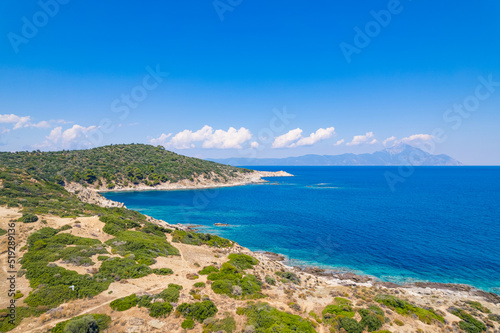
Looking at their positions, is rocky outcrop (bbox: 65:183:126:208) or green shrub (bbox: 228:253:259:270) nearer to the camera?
green shrub (bbox: 228:253:259:270)

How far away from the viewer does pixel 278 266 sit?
3772cm

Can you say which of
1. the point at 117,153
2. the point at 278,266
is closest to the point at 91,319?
the point at 278,266

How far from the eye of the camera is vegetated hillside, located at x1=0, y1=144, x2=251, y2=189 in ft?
387

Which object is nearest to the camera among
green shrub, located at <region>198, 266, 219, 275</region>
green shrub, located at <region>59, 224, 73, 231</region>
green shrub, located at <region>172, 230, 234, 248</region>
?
green shrub, located at <region>198, 266, 219, 275</region>

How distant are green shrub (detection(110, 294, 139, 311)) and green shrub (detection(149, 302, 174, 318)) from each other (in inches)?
68.1

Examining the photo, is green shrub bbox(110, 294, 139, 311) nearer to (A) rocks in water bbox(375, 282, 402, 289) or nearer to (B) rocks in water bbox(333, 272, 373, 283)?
(B) rocks in water bbox(333, 272, 373, 283)

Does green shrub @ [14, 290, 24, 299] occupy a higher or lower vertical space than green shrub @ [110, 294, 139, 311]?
higher

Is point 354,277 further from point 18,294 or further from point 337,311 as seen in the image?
point 18,294

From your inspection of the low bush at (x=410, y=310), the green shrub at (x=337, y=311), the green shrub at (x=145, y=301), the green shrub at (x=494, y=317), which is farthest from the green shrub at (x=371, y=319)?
the green shrub at (x=145, y=301)

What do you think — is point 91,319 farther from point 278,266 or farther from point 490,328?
point 490,328

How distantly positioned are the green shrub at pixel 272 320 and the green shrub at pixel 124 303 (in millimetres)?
9045

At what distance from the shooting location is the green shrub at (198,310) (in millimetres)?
19438

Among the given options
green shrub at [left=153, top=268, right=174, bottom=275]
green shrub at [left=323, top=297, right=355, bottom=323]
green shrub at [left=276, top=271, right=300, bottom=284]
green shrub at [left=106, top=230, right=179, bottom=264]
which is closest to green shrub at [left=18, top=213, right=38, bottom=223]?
green shrub at [left=106, top=230, right=179, bottom=264]

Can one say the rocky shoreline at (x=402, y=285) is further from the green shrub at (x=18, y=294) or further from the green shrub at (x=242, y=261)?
the green shrub at (x=18, y=294)
